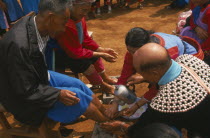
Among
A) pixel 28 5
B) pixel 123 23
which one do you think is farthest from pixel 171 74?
pixel 123 23

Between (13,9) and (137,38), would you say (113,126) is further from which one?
(13,9)

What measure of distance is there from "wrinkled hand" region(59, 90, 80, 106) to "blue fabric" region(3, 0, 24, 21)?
11.2ft

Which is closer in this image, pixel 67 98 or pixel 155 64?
pixel 155 64

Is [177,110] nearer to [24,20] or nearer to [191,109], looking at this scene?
[191,109]

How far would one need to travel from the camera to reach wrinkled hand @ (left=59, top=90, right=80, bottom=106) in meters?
2.18

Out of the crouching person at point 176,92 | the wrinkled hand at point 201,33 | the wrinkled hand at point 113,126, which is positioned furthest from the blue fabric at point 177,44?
the wrinkled hand at point 113,126

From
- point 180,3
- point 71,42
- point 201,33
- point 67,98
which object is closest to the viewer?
point 67,98

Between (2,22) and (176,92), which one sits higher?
(176,92)

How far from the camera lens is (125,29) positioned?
20.2 feet

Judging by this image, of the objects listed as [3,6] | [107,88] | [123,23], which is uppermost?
[3,6]

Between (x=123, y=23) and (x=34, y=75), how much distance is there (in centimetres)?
498

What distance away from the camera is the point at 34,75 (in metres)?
2.07

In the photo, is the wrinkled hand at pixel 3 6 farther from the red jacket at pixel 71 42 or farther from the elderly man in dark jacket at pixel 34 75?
the elderly man in dark jacket at pixel 34 75

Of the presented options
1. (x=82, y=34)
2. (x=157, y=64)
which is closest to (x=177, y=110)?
(x=157, y=64)
